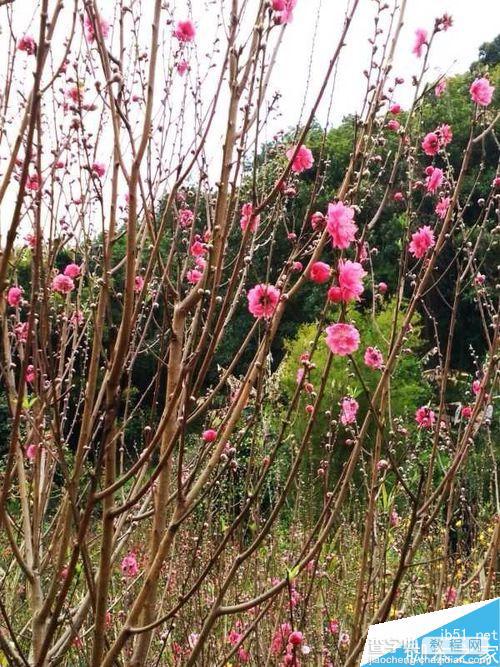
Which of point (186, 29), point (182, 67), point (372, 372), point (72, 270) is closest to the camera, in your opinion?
point (186, 29)

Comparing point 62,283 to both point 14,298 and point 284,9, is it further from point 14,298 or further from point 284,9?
point 284,9

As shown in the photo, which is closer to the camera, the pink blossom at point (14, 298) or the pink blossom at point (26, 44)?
the pink blossom at point (26, 44)

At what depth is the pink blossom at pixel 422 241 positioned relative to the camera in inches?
100

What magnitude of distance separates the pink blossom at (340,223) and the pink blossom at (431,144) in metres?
1.06

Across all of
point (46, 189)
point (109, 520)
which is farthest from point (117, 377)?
point (46, 189)

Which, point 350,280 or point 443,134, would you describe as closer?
point 350,280

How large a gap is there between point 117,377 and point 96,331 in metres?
0.23

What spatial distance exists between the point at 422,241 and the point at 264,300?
0.92m

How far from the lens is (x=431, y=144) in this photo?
2.68 m

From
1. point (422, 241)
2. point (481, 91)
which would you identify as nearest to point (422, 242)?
point (422, 241)

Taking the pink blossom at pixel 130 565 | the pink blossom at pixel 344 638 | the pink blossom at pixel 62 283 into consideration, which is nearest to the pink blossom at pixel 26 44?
the pink blossom at pixel 62 283

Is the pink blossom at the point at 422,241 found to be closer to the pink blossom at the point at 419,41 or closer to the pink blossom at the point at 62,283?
the pink blossom at the point at 419,41

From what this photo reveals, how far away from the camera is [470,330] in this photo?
18.1 meters

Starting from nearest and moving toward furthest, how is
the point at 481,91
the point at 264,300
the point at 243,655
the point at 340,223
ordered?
the point at 340,223
the point at 264,300
the point at 481,91
the point at 243,655
